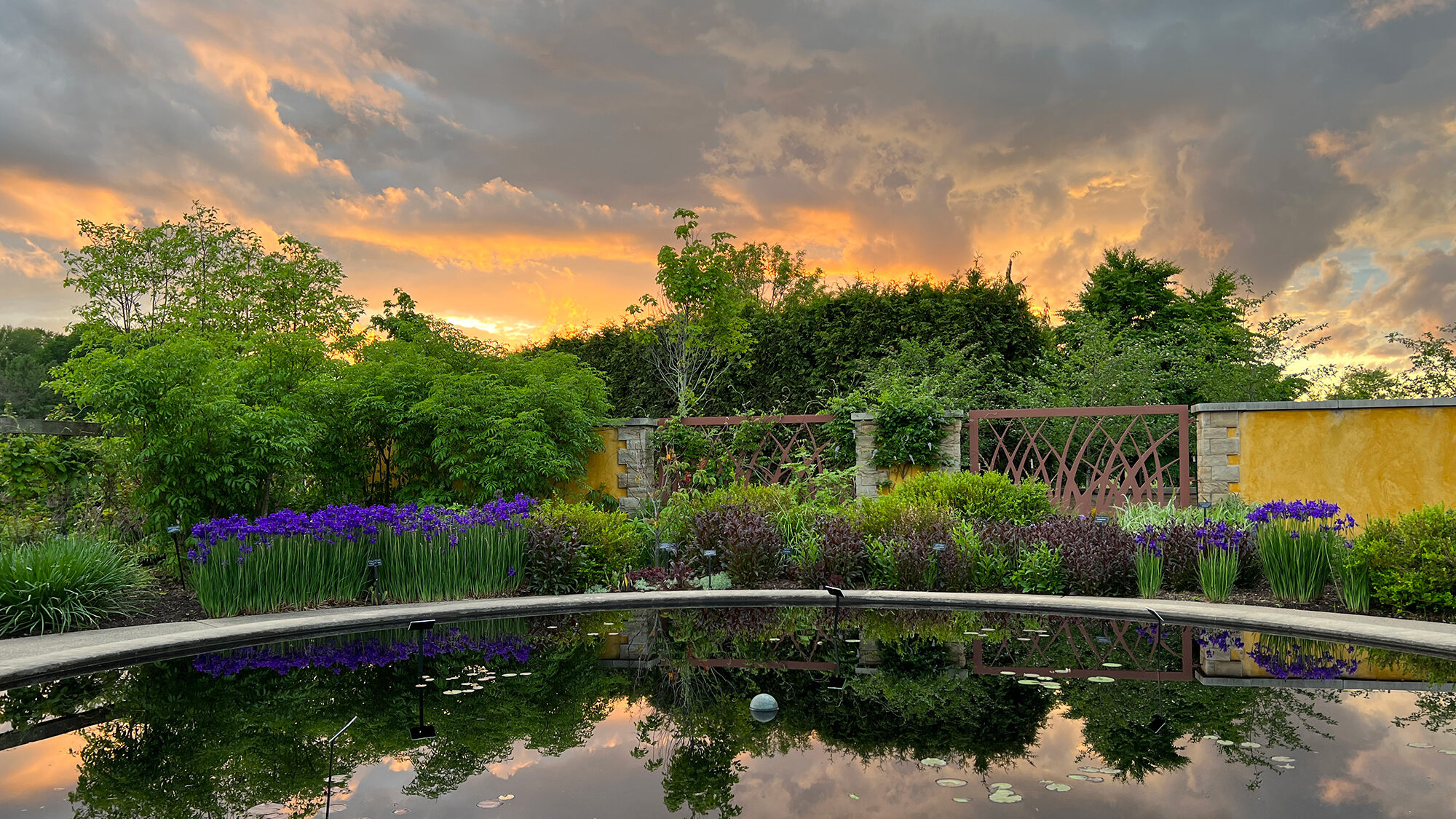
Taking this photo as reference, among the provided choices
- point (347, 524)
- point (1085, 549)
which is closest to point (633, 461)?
point (347, 524)

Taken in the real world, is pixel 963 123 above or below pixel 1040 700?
above

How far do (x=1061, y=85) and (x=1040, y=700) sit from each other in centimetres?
1033

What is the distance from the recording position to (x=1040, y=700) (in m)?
4.25

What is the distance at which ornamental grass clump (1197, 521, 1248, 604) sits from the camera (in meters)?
6.81

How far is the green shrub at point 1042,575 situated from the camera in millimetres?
7133

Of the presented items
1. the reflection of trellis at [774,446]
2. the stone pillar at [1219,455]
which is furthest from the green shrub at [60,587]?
the stone pillar at [1219,455]

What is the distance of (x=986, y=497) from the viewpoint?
848cm

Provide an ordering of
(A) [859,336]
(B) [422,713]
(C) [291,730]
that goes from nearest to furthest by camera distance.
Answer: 1. (C) [291,730]
2. (B) [422,713]
3. (A) [859,336]

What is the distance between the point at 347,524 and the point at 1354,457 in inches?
400

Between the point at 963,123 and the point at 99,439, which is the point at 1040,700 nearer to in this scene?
the point at 99,439

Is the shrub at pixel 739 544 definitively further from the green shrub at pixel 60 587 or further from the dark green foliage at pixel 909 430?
the green shrub at pixel 60 587

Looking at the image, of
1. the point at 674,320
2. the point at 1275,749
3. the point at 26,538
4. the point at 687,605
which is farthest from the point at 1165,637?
the point at 674,320

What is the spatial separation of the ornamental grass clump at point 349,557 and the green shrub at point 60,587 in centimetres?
56

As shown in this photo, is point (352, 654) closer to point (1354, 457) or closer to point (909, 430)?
point (909, 430)
